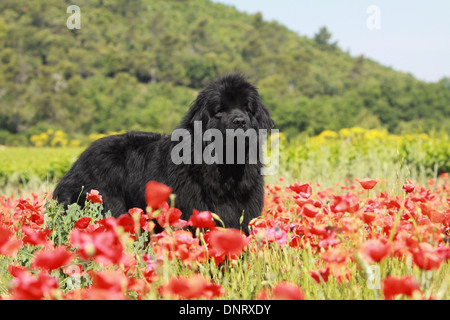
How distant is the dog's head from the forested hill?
39.7 m

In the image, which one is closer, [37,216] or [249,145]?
[37,216]

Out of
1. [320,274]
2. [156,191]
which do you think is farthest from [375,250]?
[156,191]

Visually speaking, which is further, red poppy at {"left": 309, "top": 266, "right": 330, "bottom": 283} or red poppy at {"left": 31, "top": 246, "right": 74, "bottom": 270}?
red poppy at {"left": 309, "top": 266, "right": 330, "bottom": 283}

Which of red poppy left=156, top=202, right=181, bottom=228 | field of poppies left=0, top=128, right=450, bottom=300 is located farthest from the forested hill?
red poppy left=156, top=202, right=181, bottom=228

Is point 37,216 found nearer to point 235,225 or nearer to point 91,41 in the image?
point 235,225

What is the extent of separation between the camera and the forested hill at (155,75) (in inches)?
2120

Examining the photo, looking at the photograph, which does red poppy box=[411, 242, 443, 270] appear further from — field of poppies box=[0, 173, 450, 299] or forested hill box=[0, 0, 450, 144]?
forested hill box=[0, 0, 450, 144]

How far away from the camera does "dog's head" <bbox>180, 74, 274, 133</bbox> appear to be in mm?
3831

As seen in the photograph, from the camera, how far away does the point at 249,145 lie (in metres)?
3.82

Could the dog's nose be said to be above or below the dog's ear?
below

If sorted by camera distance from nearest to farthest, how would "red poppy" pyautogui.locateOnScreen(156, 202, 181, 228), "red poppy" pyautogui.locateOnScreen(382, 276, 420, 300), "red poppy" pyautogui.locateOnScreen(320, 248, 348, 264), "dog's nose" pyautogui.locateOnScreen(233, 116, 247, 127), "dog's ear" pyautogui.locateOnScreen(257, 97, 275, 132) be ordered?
1. "red poppy" pyautogui.locateOnScreen(382, 276, 420, 300)
2. "red poppy" pyautogui.locateOnScreen(320, 248, 348, 264)
3. "red poppy" pyautogui.locateOnScreen(156, 202, 181, 228)
4. "dog's nose" pyautogui.locateOnScreen(233, 116, 247, 127)
5. "dog's ear" pyautogui.locateOnScreen(257, 97, 275, 132)
